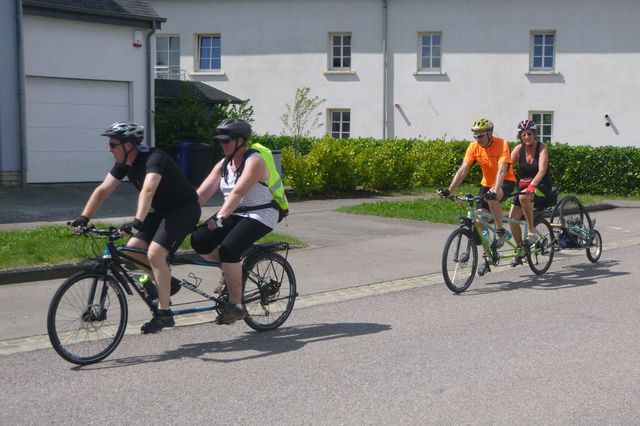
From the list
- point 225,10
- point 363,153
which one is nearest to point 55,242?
point 363,153

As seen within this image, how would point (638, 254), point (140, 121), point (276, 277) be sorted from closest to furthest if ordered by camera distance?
point (276, 277) < point (638, 254) < point (140, 121)

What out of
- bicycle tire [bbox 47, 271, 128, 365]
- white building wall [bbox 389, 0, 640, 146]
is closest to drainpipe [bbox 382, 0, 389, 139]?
white building wall [bbox 389, 0, 640, 146]

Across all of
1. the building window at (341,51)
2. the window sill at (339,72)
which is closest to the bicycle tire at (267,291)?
the window sill at (339,72)

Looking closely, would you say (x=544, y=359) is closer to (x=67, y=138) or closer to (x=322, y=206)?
(x=322, y=206)

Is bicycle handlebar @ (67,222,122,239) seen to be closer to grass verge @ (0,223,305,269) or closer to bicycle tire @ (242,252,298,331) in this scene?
bicycle tire @ (242,252,298,331)

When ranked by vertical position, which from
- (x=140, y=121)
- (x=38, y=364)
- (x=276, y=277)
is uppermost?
(x=140, y=121)

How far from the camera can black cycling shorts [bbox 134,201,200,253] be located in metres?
7.08

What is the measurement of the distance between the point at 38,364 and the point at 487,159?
5676mm

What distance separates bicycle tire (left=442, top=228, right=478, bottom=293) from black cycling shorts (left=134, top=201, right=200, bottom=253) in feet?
10.7

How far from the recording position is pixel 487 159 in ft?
35.0

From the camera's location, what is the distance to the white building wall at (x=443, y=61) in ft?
98.5

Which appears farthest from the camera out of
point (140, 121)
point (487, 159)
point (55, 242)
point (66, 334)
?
point (140, 121)

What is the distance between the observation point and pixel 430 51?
3195 centimetres

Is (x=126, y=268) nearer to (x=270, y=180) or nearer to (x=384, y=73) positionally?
(x=270, y=180)
